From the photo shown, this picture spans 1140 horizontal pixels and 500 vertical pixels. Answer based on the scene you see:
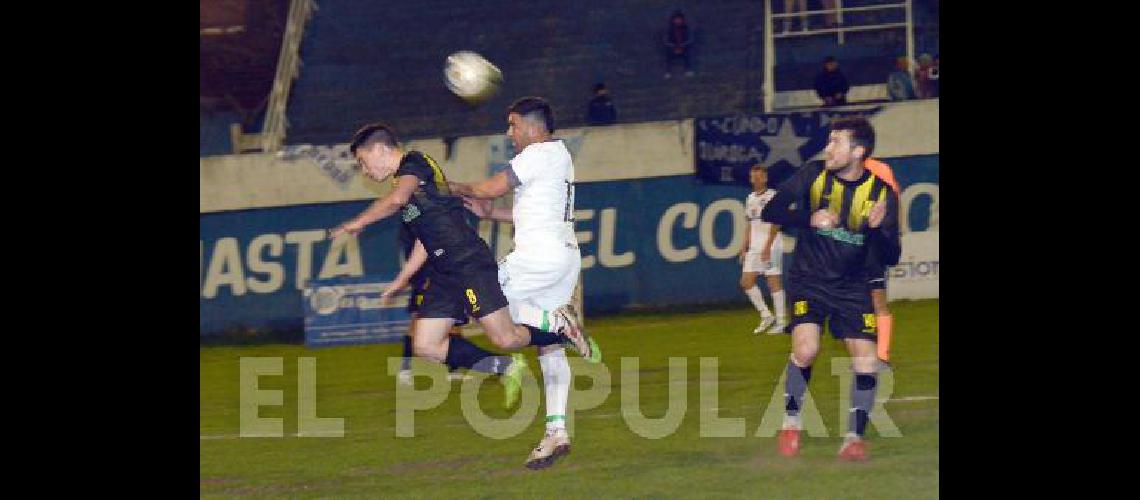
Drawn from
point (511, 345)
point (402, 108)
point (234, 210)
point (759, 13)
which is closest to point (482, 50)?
point (402, 108)

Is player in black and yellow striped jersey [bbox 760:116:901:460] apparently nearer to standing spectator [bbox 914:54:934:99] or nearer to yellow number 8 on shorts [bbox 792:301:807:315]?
yellow number 8 on shorts [bbox 792:301:807:315]

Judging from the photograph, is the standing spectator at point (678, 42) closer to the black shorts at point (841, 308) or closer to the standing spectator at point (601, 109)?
the standing spectator at point (601, 109)

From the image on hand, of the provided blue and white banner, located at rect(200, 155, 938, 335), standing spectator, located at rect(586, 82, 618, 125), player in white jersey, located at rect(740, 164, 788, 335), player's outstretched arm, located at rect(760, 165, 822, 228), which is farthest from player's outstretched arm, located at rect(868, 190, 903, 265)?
standing spectator, located at rect(586, 82, 618, 125)

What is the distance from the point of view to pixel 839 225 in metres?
9.99

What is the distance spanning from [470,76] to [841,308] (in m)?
3.45

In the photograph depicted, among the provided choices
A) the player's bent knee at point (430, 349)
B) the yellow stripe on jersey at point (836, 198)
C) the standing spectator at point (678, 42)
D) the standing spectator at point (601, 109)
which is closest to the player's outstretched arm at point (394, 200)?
the player's bent knee at point (430, 349)

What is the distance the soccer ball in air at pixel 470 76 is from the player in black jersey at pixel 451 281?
117 centimetres

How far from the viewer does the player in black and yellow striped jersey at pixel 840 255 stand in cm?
981

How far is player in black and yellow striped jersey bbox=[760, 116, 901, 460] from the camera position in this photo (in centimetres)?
981

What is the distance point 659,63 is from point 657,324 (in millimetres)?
7574

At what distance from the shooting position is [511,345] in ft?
33.4

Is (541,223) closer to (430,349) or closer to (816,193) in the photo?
(430,349)

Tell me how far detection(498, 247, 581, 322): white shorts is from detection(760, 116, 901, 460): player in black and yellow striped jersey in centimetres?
138
